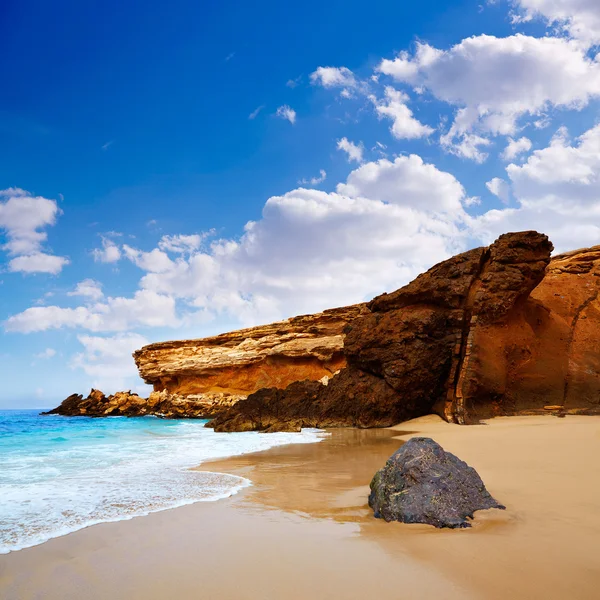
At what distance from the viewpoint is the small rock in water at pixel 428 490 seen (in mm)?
3100

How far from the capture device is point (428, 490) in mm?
3256

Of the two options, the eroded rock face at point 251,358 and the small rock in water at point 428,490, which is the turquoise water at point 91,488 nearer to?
the small rock in water at point 428,490

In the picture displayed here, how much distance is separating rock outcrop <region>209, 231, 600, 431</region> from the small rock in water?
7692mm

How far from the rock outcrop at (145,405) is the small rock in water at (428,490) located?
76.0 ft

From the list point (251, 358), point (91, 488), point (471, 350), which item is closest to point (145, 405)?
point (251, 358)

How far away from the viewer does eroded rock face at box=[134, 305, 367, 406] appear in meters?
29.9

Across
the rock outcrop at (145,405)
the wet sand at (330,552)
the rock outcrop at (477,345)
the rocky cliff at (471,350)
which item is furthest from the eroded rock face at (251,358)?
the wet sand at (330,552)

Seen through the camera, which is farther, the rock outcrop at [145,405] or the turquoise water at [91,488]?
the rock outcrop at [145,405]

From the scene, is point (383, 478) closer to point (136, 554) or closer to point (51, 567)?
point (136, 554)

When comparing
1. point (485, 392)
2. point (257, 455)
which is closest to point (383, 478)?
point (257, 455)

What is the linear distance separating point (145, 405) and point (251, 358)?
9.98 metres

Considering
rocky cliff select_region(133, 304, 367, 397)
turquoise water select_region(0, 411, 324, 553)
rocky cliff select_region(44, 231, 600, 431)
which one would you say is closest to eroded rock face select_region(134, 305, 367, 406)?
rocky cliff select_region(133, 304, 367, 397)

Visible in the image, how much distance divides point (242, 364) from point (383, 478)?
99.4 feet

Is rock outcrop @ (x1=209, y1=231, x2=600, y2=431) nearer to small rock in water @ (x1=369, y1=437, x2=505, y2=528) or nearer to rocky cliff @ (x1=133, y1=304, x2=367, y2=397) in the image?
small rock in water @ (x1=369, y1=437, x2=505, y2=528)
